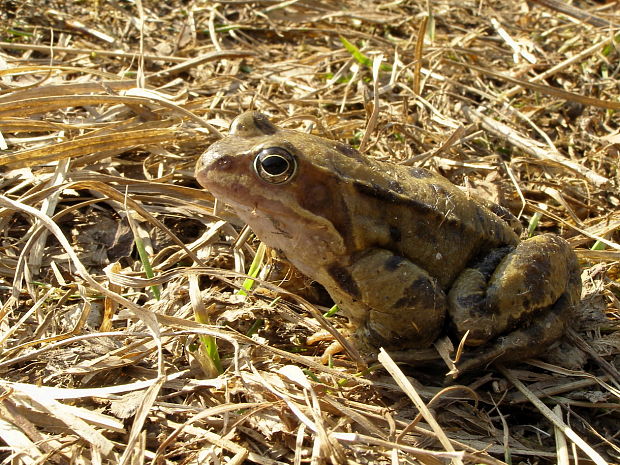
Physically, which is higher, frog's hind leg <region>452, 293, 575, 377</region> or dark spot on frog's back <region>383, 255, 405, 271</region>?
dark spot on frog's back <region>383, 255, 405, 271</region>

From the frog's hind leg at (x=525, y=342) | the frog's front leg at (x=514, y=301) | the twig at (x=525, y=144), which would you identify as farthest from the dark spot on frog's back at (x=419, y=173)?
the twig at (x=525, y=144)

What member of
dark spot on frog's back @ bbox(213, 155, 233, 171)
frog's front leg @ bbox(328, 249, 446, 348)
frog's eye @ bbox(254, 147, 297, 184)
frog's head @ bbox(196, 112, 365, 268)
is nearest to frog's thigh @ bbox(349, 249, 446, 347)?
frog's front leg @ bbox(328, 249, 446, 348)


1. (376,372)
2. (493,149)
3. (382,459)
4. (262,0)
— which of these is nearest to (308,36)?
(262,0)

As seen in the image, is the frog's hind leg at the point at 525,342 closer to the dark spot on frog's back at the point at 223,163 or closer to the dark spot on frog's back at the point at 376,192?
the dark spot on frog's back at the point at 376,192

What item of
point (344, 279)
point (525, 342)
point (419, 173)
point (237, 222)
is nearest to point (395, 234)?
point (344, 279)

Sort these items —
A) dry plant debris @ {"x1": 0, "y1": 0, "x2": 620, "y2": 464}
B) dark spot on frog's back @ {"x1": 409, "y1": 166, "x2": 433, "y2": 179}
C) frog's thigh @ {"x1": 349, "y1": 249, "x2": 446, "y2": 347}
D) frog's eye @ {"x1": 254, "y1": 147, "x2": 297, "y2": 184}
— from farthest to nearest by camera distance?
1. dark spot on frog's back @ {"x1": 409, "y1": 166, "x2": 433, "y2": 179}
2. frog's thigh @ {"x1": 349, "y1": 249, "x2": 446, "y2": 347}
3. frog's eye @ {"x1": 254, "y1": 147, "x2": 297, "y2": 184}
4. dry plant debris @ {"x1": 0, "y1": 0, "x2": 620, "y2": 464}

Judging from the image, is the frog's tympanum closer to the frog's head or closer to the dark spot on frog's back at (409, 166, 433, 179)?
the frog's head

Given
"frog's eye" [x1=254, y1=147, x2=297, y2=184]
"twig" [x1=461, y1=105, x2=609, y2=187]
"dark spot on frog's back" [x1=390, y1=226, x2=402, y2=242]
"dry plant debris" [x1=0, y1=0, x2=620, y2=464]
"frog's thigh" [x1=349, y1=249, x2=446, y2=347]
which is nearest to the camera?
"dry plant debris" [x1=0, y1=0, x2=620, y2=464]

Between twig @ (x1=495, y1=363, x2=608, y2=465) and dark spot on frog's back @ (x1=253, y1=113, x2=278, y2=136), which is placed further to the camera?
dark spot on frog's back @ (x1=253, y1=113, x2=278, y2=136)
